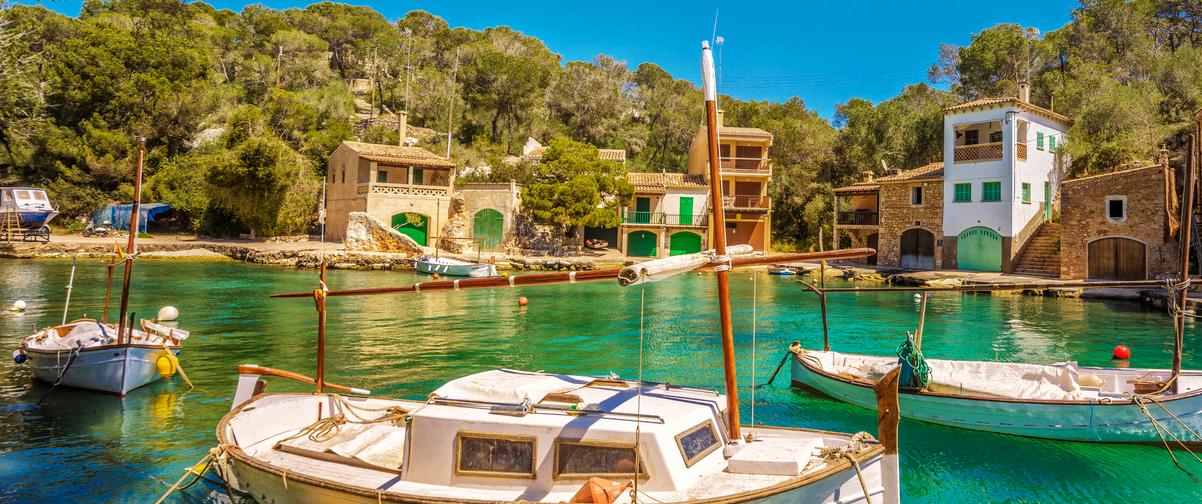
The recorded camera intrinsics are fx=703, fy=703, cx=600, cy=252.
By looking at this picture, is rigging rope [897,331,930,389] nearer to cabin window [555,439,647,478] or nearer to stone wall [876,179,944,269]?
cabin window [555,439,647,478]

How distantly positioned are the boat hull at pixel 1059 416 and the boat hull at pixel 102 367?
14652 mm

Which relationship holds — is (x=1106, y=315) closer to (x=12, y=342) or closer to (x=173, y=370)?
(x=173, y=370)

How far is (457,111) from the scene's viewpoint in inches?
2672

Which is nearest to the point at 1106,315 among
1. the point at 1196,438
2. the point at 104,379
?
the point at 1196,438

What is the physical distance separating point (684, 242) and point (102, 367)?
1716 inches

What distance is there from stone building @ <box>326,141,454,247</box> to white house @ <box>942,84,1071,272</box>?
3330cm

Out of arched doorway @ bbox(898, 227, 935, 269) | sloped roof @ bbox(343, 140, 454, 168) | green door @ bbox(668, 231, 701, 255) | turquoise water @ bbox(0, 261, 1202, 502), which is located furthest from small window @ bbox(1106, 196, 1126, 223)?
sloped roof @ bbox(343, 140, 454, 168)

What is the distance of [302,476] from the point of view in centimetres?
766

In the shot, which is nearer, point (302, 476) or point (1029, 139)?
point (302, 476)

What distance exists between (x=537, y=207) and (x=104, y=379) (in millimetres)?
36272

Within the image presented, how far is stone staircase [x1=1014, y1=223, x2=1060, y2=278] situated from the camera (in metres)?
37.3

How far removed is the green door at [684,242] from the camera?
53.9 metres

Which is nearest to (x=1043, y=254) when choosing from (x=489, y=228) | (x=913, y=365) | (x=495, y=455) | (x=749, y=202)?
(x=749, y=202)

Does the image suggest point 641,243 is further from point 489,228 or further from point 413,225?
point 413,225
